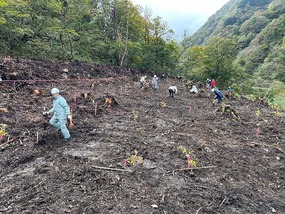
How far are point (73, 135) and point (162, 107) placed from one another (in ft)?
19.5

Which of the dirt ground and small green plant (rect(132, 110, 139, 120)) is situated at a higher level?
small green plant (rect(132, 110, 139, 120))

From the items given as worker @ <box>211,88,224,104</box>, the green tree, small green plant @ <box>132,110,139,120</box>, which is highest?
the green tree

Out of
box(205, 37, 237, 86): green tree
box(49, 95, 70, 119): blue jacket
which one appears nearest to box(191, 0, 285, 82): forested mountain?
box(205, 37, 237, 86): green tree

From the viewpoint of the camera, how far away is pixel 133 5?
33.8 m

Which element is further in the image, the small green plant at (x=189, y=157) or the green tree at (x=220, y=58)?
the green tree at (x=220, y=58)

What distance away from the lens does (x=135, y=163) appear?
5.78 m

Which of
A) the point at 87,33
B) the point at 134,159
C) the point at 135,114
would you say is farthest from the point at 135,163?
the point at 87,33

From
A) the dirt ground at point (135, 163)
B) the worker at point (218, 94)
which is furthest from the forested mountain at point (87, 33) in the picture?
the worker at point (218, 94)

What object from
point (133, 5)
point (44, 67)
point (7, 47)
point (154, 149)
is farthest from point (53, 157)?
point (133, 5)

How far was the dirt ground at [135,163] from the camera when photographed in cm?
435

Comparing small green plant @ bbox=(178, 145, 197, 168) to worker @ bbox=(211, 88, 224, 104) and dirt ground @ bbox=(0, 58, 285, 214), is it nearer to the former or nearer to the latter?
dirt ground @ bbox=(0, 58, 285, 214)

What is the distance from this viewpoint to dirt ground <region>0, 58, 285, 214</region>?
4.35 metres

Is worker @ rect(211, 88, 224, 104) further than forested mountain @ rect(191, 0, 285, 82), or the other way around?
forested mountain @ rect(191, 0, 285, 82)

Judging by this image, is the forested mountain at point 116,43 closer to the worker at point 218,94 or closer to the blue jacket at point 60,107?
the worker at point 218,94
